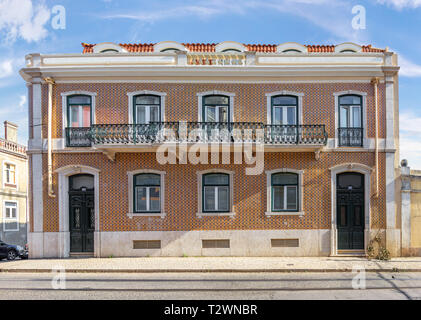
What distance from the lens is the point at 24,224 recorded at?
90.1ft

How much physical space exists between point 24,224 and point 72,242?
681 inches

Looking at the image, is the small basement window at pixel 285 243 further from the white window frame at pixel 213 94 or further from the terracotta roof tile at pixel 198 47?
the terracotta roof tile at pixel 198 47

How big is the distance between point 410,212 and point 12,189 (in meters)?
27.4

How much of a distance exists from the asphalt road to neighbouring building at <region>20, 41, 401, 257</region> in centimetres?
261

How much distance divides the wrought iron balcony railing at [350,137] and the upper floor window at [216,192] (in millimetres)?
4947

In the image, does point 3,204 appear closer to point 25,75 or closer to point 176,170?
point 25,75

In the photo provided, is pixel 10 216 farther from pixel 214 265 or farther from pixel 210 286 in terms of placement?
pixel 210 286

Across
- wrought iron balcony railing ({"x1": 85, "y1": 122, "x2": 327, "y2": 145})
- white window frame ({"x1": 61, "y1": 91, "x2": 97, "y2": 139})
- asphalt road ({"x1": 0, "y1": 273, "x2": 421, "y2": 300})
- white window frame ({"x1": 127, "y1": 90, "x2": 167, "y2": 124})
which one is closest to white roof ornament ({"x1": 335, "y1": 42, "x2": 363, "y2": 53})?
wrought iron balcony railing ({"x1": 85, "y1": 122, "x2": 327, "y2": 145})

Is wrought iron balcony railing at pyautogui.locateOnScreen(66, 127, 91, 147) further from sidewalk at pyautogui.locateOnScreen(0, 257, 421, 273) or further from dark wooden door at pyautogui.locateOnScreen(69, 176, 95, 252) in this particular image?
sidewalk at pyautogui.locateOnScreen(0, 257, 421, 273)

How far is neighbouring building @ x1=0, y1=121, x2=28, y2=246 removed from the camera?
994 inches

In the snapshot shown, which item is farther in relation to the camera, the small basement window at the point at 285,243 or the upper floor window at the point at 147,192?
the upper floor window at the point at 147,192

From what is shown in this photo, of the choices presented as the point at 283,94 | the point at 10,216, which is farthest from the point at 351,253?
the point at 10,216

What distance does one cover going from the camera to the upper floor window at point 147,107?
1351 cm

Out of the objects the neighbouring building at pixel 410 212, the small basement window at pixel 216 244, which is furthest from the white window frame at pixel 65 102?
the neighbouring building at pixel 410 212
